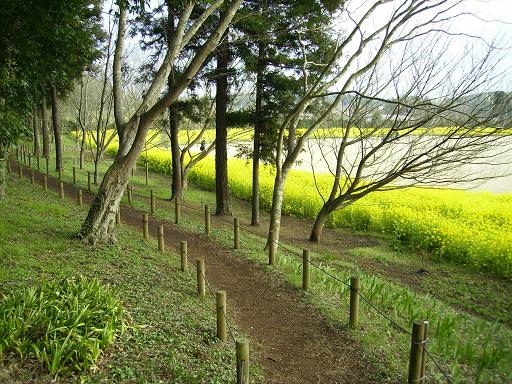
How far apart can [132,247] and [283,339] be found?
14.2ft

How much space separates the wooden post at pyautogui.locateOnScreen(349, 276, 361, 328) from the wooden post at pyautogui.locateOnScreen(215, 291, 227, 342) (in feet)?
6.45

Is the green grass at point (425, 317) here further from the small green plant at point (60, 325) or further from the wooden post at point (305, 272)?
the small green plant at point (60, 325)

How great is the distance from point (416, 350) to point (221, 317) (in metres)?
2.40

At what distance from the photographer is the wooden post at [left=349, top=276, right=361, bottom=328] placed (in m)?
5.78

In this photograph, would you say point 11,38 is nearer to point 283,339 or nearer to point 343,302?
point 283,339

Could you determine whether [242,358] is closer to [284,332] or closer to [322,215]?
[284,332]

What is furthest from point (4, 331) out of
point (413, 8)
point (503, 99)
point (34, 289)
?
point (503, 99)

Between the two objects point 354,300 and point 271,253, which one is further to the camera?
point 271,253

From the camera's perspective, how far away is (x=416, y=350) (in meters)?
4.07

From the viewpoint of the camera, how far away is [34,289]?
15.8 ft

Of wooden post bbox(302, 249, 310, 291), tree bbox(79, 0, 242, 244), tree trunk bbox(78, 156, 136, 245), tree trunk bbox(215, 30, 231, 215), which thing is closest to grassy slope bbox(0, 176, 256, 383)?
tree trunk bbox(78, 156, 136, 245)

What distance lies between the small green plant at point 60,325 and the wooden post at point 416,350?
330 centimetres

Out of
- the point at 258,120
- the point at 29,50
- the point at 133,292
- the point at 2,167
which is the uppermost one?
the point at 29,50

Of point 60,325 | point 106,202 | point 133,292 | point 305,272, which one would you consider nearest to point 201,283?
point 133,292
